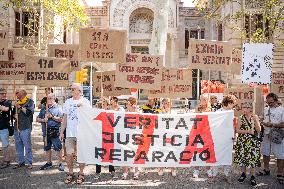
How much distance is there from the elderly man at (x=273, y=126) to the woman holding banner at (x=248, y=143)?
26.3 inches

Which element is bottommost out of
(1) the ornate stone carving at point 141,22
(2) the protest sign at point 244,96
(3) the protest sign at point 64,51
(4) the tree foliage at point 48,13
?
(2) the protest sign at point 244,96

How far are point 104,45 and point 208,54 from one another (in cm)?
253

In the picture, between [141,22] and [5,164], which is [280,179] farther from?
[141,22]

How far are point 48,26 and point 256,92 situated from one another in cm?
1948

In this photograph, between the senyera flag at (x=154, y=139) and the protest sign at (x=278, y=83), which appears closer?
the senyera flag at (x=154, y=139)

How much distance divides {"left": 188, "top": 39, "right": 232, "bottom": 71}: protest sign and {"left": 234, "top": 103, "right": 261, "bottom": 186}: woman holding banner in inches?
71.3

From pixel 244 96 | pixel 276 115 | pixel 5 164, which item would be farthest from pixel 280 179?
pixel 5 164

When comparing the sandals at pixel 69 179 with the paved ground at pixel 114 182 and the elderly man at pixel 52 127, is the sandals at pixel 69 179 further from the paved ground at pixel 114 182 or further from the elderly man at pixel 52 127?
the elderly man at pixel 52 127

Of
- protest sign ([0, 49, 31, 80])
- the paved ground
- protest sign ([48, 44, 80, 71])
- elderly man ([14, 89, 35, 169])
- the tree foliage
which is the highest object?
the tree foliage

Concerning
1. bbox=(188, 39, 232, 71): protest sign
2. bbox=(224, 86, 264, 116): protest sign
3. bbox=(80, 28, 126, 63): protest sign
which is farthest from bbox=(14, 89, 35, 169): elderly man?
bbox=(224, 86, 264, 116): protest sign

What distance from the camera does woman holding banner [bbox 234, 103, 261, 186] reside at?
711 centimetres

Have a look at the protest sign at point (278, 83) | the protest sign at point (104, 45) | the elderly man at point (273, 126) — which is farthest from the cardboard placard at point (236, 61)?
the protest sign at point (104, 45)

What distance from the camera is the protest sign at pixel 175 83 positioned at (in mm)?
9016

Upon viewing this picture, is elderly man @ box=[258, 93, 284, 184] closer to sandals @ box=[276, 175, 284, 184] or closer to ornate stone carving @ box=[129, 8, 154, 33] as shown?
sandals @ box=[276, 175, 284, 184]
